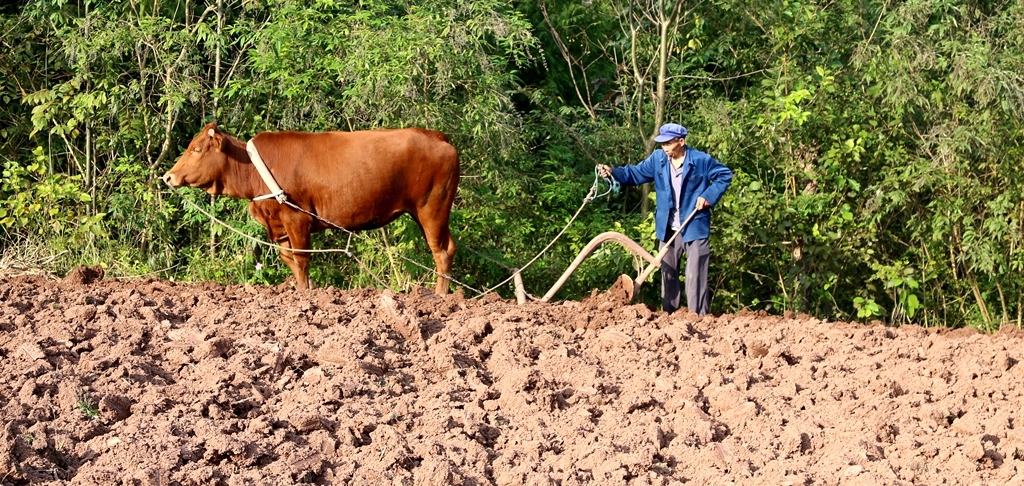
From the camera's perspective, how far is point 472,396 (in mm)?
5227

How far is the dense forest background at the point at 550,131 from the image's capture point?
32.6ft

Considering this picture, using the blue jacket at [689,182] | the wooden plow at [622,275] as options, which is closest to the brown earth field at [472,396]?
the wooden plow at [622,275]

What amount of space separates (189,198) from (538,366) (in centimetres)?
573

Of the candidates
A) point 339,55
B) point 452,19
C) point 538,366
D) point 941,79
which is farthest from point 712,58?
point 538,366

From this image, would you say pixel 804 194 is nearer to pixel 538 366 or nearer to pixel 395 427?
pixel 538 366

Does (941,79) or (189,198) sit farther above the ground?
(941,79)

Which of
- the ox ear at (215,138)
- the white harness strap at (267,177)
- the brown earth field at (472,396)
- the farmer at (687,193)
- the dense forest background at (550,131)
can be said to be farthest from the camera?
the dense forest background at (550,131)

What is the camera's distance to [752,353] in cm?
642

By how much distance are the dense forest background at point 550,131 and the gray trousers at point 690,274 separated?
1.79 metres

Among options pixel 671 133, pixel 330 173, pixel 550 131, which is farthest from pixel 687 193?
pixel 550 131

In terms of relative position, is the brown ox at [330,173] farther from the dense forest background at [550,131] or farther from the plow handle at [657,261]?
the plow handle at [657,261]

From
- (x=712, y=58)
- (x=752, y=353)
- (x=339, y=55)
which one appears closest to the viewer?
(x=752, y=353)

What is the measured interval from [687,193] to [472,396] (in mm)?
3451

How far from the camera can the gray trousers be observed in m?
8.13
